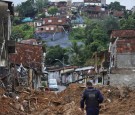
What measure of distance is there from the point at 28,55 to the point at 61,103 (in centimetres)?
1960

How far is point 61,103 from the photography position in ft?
85.9

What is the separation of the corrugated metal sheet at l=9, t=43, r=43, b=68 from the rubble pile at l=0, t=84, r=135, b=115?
13273mm

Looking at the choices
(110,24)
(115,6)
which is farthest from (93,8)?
(110,24)

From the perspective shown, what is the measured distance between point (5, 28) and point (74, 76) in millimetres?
46133

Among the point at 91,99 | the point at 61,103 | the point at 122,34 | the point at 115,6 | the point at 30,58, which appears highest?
the point at 91,99

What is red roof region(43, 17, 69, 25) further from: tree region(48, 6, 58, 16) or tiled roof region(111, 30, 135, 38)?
tiled roof region(111, 30, 135, 38)

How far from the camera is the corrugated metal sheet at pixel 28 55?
143 ft

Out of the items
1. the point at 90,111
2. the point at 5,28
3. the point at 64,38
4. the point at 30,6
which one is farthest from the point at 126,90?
the point at 30,6

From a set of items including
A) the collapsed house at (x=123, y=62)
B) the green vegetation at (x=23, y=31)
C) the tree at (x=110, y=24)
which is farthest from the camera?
the green vegetation at (x=23, y=31)

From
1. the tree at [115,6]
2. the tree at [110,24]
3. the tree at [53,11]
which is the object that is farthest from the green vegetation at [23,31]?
the tree at [115,6]

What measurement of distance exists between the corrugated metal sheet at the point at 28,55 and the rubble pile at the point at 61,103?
13273 mm

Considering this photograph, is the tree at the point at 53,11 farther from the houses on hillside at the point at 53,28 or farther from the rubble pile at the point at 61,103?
the rubble pile at the point at 61,103

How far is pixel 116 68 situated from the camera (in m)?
41.0

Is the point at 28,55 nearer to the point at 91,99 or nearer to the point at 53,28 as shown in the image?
the point at 91,99
